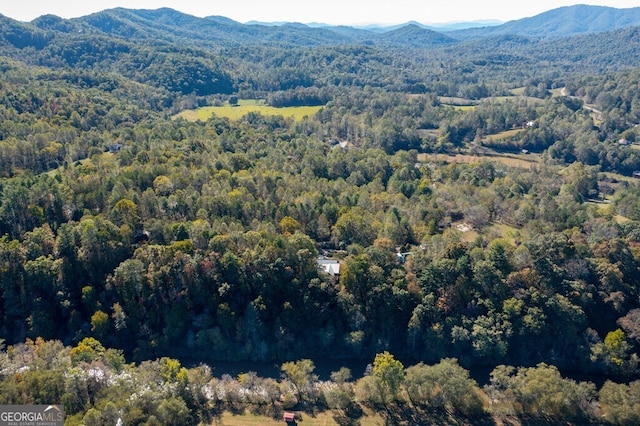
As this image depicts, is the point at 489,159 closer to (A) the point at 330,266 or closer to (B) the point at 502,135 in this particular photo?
(B) the point at 502,135

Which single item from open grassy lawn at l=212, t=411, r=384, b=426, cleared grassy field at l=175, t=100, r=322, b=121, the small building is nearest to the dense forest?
open grassy lawn at l=212, t=411, r=384, b=426

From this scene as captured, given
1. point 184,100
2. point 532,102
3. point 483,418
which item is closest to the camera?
point 483,418

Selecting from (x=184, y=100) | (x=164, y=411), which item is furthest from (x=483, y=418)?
(x=184, y=100)

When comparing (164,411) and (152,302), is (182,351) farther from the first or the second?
(164,411)

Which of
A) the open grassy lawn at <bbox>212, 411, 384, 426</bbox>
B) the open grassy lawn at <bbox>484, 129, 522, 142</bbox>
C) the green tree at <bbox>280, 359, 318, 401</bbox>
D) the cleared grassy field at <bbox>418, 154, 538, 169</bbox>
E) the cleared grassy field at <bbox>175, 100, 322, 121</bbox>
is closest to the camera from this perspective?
the open grassy lawn at <bbox>212, 411, 384, 426</bbox>

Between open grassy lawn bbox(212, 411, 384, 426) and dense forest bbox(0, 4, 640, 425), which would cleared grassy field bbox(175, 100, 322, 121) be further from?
A: open grassy lawn bbox(212, 411, 384, 426)

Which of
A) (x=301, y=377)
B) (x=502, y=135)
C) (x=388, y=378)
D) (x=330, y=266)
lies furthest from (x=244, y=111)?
(x=388, y=378)
